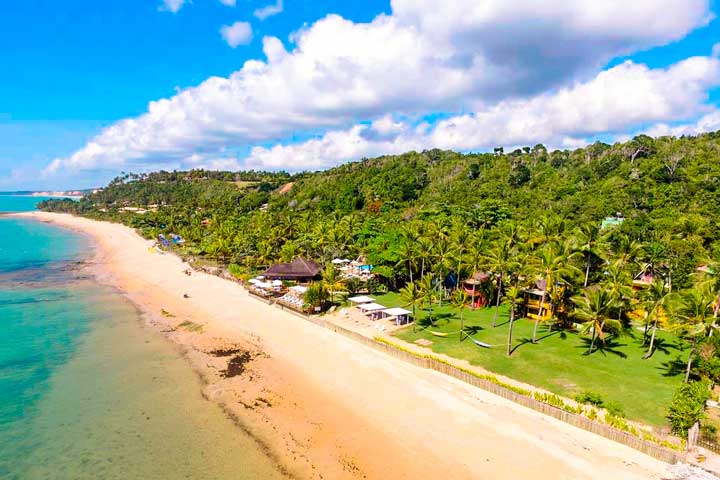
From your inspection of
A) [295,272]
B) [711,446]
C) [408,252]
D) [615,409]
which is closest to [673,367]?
[615,409]

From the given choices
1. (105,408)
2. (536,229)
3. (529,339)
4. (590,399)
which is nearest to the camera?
(590,399)

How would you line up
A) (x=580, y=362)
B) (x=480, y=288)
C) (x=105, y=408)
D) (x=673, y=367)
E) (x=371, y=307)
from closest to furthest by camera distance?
1. (x=105, y=408)
2. (x=673, y=367)
3. (x=580, y=362)
4. (x=371, y=307)
5. (x=480, y=288)

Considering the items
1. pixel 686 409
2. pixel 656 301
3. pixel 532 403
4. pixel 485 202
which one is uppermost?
pixel 485 202

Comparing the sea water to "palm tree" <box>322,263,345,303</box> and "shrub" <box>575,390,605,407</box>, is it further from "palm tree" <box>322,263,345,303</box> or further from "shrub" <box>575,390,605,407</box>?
"shrub" <box>575,390,605,407</box>

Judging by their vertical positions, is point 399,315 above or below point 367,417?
above

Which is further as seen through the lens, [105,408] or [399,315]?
[399,315]

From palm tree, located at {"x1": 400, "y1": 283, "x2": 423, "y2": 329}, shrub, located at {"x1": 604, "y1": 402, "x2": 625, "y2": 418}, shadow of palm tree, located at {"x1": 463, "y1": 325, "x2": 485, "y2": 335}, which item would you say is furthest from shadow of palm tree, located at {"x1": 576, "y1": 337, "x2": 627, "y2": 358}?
palm tree, located at {"x1": 400, "y1": 283, "x2": 423, "y2": 329}

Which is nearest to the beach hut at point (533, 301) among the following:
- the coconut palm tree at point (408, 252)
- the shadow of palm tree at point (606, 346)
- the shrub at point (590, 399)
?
the shadow of palm tree at point (606, 346)

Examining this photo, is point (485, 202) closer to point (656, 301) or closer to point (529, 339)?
point (529, 339)
